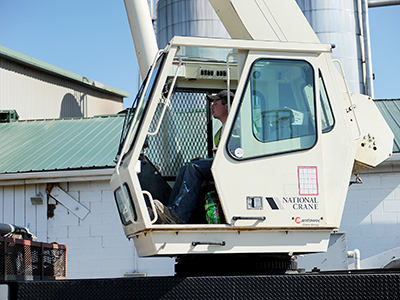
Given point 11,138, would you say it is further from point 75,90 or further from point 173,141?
point 75,90

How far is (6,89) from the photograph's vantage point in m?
19.5

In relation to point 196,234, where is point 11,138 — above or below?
above

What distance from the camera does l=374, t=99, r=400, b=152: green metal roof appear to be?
36.3 feet

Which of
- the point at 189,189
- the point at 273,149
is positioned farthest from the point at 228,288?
the point at 273,149

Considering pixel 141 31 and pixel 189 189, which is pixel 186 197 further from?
pixel 141 31

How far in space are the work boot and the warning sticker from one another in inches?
42.1

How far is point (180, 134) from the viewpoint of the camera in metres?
5.69

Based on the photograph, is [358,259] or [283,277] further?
[358,259]

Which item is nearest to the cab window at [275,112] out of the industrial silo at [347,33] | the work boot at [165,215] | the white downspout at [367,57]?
the work boot at [165,215]

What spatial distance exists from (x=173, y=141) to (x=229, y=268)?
1.60 meters

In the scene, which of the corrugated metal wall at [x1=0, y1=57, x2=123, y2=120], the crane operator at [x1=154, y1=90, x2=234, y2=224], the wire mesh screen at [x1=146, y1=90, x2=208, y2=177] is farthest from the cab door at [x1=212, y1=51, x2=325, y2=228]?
the corrugated metal wall at [x1=0, y1=57, x2=123, y2=120]

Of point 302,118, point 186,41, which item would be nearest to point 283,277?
point 302,118

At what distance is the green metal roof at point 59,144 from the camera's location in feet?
37.4

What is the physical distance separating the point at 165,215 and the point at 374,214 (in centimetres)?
734
